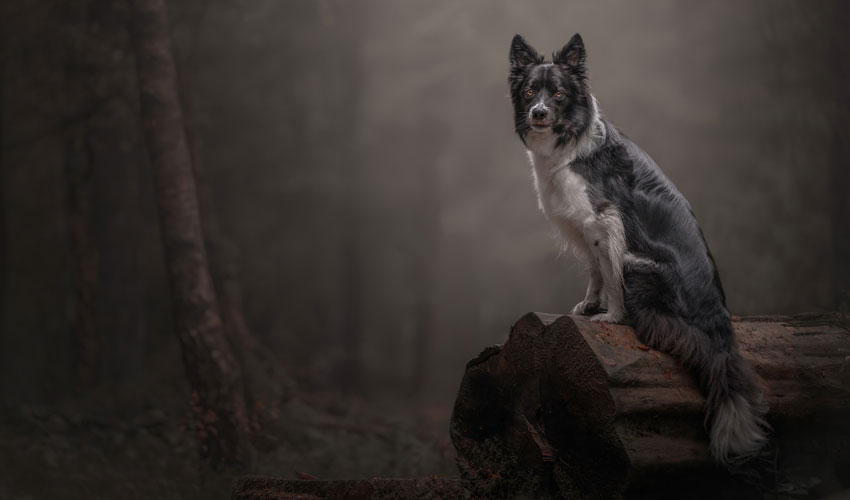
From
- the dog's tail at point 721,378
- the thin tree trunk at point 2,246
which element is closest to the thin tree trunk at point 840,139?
the dog's tail at point 721,378

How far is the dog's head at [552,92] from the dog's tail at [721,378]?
972mm

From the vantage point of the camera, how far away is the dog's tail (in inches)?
108

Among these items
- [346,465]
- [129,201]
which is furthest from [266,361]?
[129,201]

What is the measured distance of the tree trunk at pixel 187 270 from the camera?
5.93 metres

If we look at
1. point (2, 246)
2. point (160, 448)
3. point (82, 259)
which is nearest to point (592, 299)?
point (160, 448)

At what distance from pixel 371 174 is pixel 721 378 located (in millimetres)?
8317

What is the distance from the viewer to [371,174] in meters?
10.7

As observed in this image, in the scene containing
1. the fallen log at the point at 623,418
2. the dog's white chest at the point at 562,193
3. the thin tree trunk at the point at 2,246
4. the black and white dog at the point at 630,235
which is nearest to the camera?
the fallen log at the point at 623,418

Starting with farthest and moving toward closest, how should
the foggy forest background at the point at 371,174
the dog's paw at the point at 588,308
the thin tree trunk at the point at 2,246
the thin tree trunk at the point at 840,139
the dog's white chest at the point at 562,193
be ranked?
the thin tree trunk at the point at 2,246 → the foggy forest background at the point at 371,174 → the thin tree trunk at the point at 840,139 → the dog's paw at the point at 588,308 → the dog's white chest at the point at 562,193

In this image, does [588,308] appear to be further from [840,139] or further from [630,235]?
[840,139]

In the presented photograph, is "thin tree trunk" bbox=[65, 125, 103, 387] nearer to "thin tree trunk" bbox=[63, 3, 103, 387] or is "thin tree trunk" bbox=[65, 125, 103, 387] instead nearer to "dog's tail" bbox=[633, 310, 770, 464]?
"thin tree trunk" bbox=[63, 3, 103, 387]

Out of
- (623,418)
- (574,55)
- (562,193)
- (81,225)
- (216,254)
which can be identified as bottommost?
(623,418)

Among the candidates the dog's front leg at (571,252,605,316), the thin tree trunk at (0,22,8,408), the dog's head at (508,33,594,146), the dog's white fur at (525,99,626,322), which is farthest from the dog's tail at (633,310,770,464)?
the thin tree trunk at (0,22,8,408)

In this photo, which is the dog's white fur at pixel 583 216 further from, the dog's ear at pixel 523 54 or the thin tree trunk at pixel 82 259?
the thin tree trunk at pixel 82 259
